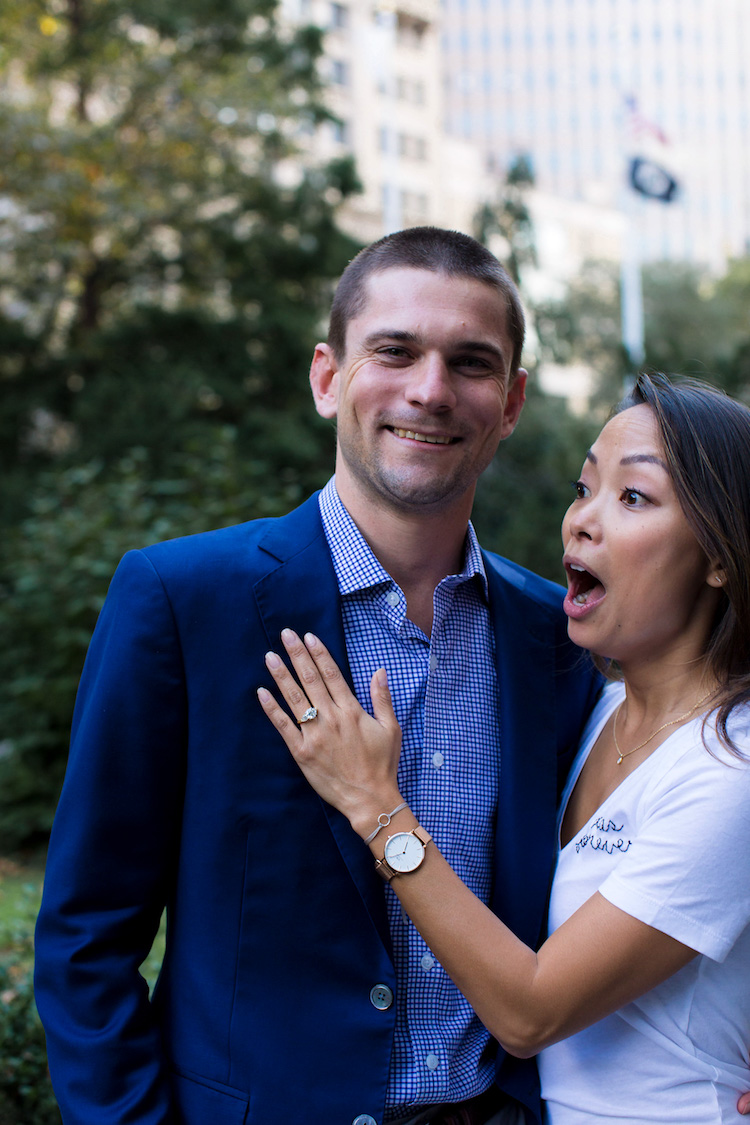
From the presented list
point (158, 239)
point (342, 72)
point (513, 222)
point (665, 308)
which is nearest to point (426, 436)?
point (513, 222)

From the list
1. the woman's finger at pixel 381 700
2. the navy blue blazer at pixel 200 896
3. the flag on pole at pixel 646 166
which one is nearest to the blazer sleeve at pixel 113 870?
the navy blue blazer at pixel 200 896

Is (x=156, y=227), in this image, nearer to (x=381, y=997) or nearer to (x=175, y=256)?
(x=175, y=256)

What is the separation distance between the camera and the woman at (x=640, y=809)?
6.24 ft

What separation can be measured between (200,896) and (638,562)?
1.14 meters

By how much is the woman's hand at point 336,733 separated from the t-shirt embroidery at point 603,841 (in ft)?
1.68

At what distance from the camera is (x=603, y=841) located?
2.18m

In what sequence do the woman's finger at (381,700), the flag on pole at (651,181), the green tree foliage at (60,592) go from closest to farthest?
the woman's finger at (381,700) < the green tree foliage at (60,592) < the flag on pole at (651,181)

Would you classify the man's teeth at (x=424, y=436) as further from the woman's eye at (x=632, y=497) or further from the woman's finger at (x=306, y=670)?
the woman's finger at (x=306, y=670)

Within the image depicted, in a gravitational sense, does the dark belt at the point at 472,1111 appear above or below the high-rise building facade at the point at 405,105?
below

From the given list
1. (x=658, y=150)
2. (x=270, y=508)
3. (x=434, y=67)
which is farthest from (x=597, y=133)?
(x=270, y=508)

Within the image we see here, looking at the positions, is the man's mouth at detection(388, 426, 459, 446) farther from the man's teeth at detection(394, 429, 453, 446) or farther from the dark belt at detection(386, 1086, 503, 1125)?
the dark belt at detection(386, 1086, 503, 1125)

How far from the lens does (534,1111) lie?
2205 millimetres

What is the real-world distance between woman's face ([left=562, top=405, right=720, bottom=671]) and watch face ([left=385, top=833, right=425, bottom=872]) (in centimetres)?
65

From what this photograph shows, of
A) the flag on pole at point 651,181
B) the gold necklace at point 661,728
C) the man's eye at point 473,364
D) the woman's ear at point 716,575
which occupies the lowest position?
the gold necklace at point 661,728
